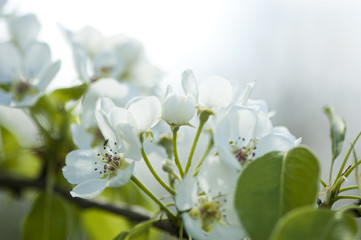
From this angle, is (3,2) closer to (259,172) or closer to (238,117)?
(238,117)

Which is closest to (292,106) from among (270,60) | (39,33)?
(270,60)

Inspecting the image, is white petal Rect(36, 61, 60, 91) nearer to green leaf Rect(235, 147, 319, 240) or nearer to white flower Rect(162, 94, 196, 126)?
white flower Rect(162, 94, 196, 126)

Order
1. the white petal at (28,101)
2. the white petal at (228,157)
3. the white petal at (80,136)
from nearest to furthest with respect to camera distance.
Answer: the white petal at (228,157) < the white petal at (80,136) < the white petal at (28,101)

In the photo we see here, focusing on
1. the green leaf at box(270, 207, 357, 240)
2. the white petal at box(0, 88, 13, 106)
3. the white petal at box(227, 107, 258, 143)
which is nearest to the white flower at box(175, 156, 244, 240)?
the white petal at box(227, 107, 258, 143)

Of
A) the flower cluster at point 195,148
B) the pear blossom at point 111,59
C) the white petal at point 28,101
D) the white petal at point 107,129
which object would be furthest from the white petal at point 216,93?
the white petal at point 28,101

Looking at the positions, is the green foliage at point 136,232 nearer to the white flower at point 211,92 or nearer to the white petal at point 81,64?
the white flower at point 211,92

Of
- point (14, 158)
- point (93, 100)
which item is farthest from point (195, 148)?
point (14, 158)
